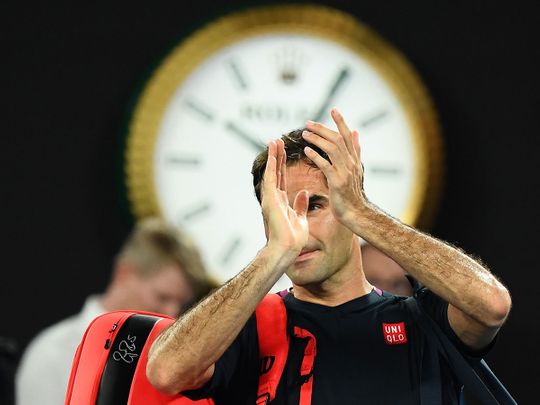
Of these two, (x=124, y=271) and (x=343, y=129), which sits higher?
(x=343, y=129)

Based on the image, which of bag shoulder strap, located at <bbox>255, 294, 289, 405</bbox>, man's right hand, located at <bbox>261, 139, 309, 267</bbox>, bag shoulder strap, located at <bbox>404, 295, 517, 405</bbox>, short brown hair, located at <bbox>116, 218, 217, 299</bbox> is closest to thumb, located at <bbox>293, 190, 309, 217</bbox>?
man's right hand, located at <bbox>261, 139, 309, 267</bbox>

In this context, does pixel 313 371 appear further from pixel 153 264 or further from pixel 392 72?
pixel 392 72

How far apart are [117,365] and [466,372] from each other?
0.69m

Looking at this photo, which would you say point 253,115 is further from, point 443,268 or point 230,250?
point 443,268

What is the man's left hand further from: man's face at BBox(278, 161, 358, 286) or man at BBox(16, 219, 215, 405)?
man at BBox(16, 219, 215, 405)

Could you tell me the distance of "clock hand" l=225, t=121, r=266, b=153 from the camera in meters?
4.21

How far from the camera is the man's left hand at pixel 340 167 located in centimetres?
249

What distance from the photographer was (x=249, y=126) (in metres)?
4.22

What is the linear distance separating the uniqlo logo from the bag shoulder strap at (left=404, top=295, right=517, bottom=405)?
1.5 inches

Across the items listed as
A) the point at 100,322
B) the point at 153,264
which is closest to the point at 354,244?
the point at 100,322

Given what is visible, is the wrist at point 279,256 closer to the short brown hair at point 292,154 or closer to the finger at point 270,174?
the finger at point 270,174

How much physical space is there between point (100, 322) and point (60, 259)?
166 cm

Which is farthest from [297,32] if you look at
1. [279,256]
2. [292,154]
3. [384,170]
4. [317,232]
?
[279,256]

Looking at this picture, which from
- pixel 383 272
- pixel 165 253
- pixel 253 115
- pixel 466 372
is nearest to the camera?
pixel 466 372
